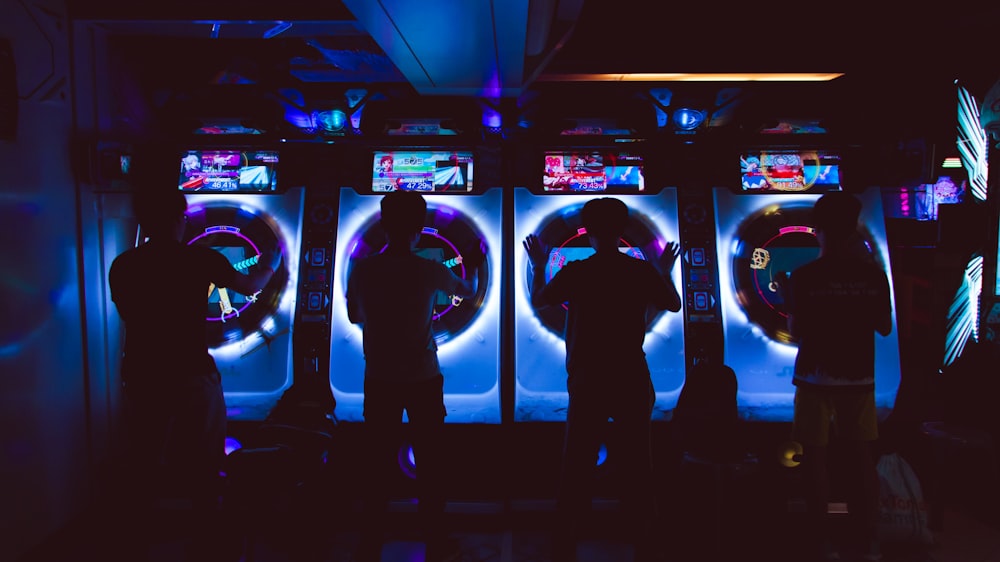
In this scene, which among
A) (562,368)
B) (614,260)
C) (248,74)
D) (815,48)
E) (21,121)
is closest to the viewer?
(614,260)

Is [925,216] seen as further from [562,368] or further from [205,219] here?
[205,219]

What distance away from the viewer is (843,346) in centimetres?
282

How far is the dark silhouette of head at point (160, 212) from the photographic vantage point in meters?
2.67

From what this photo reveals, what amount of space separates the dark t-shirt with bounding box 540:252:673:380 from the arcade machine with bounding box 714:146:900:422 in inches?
36.7

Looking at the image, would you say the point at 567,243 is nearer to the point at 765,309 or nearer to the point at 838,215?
the point at 765,309

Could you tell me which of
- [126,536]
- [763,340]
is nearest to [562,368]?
[763,340]

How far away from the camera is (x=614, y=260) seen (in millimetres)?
2691

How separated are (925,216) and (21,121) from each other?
5.09m

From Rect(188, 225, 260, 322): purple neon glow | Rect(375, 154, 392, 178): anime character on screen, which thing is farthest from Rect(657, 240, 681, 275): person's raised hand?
Rect(188, 225, 260, 322): purple neon glow

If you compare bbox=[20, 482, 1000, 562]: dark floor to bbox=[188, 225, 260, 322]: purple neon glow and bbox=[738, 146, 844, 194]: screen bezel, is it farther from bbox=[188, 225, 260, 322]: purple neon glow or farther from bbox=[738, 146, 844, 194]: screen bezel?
bbox=[738, 146, 844, 194]: screen bezel

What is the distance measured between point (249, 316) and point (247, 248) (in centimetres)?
40

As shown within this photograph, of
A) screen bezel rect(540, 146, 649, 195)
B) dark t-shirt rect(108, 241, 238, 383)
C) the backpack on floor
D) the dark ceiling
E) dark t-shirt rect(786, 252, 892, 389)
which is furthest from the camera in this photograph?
screen bezel rect(540, 146, 649, 195)

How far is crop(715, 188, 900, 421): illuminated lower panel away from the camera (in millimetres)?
3422

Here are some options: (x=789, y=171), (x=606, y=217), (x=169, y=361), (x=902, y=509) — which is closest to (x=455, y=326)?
(x=606, y=217)
